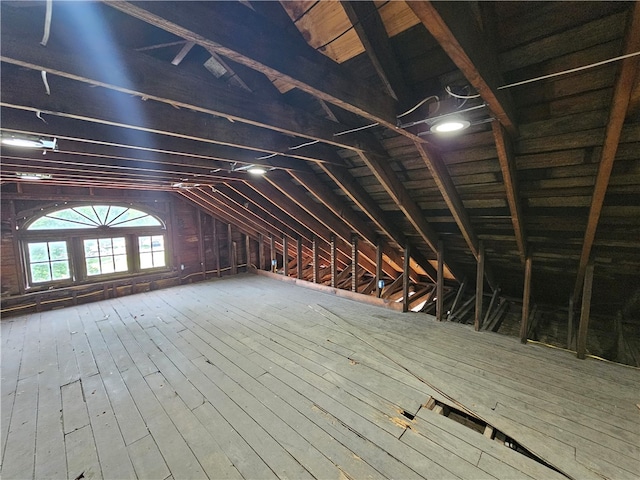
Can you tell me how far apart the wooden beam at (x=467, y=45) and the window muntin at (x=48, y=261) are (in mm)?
6994

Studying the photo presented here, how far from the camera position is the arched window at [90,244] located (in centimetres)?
488

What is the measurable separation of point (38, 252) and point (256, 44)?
255 inches

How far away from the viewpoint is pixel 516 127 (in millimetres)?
1778

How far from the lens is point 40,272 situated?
16.2ft

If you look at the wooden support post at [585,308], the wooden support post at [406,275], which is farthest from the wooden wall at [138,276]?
the wooden support post at [585,308]

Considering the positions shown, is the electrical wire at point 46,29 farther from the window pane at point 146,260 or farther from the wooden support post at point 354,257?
the window pane at point 146,260

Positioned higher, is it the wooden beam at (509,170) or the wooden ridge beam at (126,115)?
the wooden ridge beam at (126,115)

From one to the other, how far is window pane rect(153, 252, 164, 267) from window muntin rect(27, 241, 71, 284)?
1.54 metres

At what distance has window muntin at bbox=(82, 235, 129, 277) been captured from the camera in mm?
5465

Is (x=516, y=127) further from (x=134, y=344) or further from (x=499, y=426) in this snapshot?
(x=134, y=344)

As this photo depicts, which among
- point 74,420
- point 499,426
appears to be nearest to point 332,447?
point 499,426

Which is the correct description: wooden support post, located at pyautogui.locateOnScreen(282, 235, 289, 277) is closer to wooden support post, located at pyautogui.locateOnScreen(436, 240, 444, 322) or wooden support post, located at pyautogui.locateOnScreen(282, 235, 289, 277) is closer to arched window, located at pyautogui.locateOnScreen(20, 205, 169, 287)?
arched window, located at pyautogui.locateOnScreen(20, 205, 169, 287)

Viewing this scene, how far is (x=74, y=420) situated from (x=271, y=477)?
1829 mm

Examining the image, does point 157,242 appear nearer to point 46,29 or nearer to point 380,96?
point 46,29
